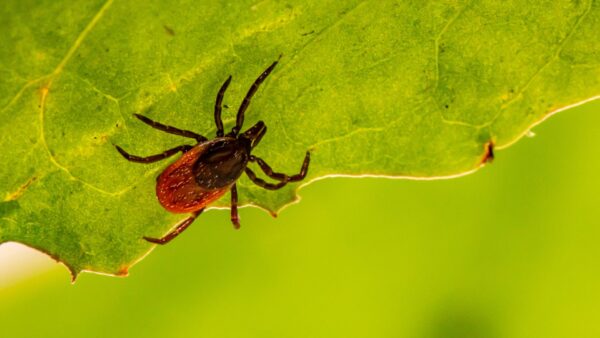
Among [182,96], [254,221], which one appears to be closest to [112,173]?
[182,96]

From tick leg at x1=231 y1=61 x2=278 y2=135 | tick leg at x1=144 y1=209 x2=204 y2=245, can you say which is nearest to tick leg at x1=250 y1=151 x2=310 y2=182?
tick leg at x1=231 y1=61 x2=278 y2=135

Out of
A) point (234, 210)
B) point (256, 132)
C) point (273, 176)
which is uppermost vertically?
point (256, 132)

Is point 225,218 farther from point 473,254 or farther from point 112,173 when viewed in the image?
point 473,254

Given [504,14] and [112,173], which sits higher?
[504,14]

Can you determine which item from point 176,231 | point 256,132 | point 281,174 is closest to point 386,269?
point 281,174

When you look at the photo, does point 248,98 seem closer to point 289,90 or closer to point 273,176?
point 289,90

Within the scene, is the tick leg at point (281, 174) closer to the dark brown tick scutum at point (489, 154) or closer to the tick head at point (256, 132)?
the tick head at point (256, 132)

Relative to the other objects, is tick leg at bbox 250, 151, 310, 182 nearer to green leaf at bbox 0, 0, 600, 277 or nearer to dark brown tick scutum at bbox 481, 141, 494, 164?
green leaf at bbox 0, 0, 600, 277

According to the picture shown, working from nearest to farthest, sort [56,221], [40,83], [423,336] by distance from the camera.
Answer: [40,83]
[56,221]
[423,336]
